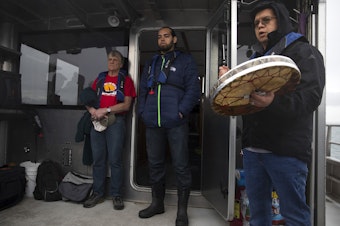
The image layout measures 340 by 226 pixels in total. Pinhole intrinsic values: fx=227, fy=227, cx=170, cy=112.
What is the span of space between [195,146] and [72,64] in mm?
3259

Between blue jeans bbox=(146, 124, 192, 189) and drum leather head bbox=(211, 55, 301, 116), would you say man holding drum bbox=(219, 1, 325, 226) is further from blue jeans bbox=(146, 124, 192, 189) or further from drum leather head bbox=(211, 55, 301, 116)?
blue jeans bbox=(146, 124, 192, 189)

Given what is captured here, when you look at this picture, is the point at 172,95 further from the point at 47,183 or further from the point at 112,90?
the point at 47,183

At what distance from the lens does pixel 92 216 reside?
2.23 m

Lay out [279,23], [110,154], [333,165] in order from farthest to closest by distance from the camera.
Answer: [333,165], [110,154], [279,23]

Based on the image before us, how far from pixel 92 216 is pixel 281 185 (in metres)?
1.83

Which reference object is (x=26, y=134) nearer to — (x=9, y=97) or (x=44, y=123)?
(x=44, y=123)

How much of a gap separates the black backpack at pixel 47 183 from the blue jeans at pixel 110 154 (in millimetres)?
474

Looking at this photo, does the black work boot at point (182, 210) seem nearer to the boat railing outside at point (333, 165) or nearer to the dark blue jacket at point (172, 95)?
the dark blue jacket at point (172, 95)

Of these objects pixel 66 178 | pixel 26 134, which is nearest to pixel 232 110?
pixel 66 178

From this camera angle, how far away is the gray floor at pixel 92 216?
210cm

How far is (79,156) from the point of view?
2.94 meters

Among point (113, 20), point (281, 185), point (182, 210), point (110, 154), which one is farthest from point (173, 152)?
point (113, 20)

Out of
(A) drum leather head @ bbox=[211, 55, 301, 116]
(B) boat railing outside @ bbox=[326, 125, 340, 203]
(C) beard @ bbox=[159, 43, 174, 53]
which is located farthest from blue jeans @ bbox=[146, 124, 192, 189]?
(B) boat railing outside @ bbox=[326, 125, 340, 203]

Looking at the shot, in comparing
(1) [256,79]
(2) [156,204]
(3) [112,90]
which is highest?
(3) [112,90]
